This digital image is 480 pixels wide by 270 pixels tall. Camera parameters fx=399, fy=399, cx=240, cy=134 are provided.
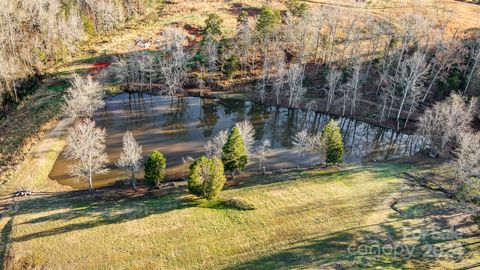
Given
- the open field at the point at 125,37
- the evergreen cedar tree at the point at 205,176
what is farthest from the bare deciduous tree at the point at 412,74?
the evergreen cedar tree at the point at 205,176

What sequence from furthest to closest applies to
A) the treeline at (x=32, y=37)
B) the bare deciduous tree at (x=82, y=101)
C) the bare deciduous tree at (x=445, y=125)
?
1. the treeline at (x=32, y=37)
2. the bare deciduous tree at (x=82, y=101)
3. the bare deciduous tree at (x=445, y=125)

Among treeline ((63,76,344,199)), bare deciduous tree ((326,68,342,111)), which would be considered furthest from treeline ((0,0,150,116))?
bare deciduous tree ((326,68,342,111))

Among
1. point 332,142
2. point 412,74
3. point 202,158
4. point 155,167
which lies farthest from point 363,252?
point 412,74

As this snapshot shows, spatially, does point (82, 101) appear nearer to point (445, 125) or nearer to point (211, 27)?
point (211, 27)

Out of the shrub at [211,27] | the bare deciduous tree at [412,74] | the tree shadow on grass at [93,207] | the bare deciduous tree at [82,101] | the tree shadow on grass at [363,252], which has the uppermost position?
the shrub at [211,27]

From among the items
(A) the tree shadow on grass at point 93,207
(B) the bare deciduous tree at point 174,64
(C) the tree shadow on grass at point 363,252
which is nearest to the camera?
(C) the tree shadow on grass at point 363,252

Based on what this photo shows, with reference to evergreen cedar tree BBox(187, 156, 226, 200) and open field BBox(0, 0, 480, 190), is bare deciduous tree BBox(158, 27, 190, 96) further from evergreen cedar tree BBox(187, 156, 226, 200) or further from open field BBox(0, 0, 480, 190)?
evergreen cedar tree BBox(187, 156, 226, 200)

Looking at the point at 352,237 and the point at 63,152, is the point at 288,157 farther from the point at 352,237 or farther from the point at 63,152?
the point at 63,152

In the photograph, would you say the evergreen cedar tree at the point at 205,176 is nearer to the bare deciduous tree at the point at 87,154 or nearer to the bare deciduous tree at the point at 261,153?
the bare deciduous tree at the point at 261,153
